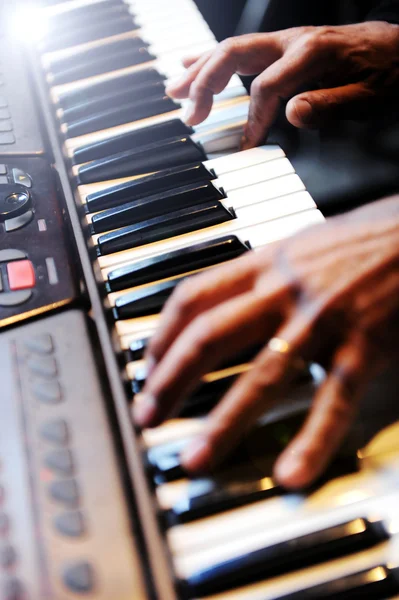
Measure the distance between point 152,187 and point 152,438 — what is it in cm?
43

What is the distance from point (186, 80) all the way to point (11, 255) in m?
0.44

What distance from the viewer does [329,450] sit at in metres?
0.50

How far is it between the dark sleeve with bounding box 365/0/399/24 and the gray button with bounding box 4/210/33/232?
0.74 meters

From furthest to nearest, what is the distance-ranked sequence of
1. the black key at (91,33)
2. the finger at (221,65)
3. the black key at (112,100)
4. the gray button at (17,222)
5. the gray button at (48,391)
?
the black key at (91,33)
the black key at (112,100)
the finger at (221,65)
the gray button at (17,222)
the gray button at (48,391)

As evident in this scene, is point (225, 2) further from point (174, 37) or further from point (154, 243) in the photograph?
point (154, 243)

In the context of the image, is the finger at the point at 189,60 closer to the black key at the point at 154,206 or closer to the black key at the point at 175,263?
the black key at the point at 154,206

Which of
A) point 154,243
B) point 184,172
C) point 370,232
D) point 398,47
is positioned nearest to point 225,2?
point 398,47

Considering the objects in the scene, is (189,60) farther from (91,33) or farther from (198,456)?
(198,456)

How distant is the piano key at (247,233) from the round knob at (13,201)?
15cm

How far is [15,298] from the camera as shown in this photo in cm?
71

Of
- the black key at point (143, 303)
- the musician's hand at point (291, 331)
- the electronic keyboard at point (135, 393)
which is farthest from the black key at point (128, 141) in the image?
the musician's hand at point (291, 331)

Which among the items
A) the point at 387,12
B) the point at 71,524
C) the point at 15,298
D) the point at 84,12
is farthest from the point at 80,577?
the point at 84,12

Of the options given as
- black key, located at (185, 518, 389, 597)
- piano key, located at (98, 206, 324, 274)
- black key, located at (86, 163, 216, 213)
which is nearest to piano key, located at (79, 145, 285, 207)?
black key, located at (86, 163, 216, 213)

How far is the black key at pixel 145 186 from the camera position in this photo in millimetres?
870
